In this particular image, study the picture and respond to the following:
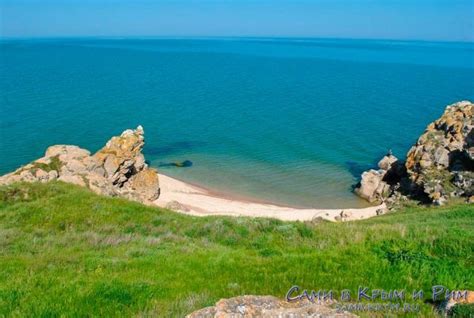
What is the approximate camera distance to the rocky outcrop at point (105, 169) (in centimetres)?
3534

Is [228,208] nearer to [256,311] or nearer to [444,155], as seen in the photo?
[444,155]

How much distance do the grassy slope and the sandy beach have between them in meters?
23.5

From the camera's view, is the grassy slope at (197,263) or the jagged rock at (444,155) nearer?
the grassy slope at (197,263)

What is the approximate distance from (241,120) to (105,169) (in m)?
47.7

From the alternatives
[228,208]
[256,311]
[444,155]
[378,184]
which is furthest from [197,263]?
[378,184]

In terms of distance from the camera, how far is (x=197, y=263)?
11594 mm

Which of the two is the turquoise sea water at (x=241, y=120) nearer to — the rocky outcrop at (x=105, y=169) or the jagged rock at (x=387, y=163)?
the jagged rock at (x=387, y=163)

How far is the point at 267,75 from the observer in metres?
160

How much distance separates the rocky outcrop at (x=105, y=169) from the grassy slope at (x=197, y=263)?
1708 cm

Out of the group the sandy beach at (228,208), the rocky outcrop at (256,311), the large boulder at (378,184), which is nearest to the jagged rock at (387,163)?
the large boulder at (378,184)

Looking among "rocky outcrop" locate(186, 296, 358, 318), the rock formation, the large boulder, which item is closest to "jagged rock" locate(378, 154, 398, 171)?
the rock formation

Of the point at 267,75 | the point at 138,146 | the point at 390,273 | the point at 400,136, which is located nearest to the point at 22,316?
the point at 390,273

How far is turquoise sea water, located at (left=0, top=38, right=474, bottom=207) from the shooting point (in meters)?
57.0

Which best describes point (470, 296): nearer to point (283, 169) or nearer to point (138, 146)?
point (138, 146)
